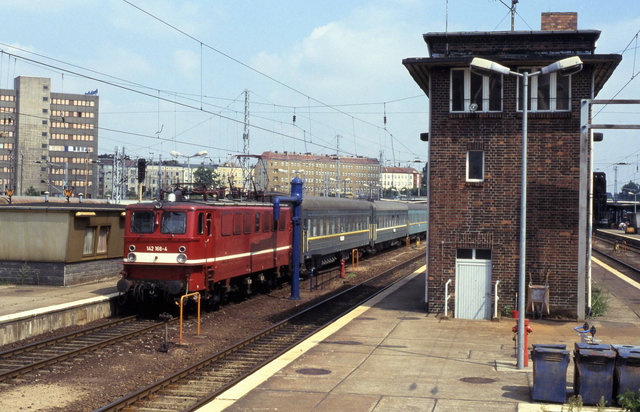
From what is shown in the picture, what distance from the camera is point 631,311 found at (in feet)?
77.1

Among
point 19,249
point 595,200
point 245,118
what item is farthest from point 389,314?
point 245,118

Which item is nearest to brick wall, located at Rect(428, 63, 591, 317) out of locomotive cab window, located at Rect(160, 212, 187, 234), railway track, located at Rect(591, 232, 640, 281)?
locomotive cab window, located at Rect(160, 212, 187, 234)

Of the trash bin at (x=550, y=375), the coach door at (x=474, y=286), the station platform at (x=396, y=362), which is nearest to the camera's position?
the trash bin at (x=550, y=375)

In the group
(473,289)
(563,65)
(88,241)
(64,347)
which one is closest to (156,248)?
(64,347)

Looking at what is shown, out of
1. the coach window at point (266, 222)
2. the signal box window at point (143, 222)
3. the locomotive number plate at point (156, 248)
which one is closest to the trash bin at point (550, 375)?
the locomotive number plate at point (156, 248)

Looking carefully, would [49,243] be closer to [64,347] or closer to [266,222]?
[266,222]

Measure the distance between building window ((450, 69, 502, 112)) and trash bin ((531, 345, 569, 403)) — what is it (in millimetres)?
10676

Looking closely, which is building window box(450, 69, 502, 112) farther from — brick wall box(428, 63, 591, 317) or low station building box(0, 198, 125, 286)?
low station building box(0, 198, 125, 286)

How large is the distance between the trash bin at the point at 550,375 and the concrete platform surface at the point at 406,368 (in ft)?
0.56

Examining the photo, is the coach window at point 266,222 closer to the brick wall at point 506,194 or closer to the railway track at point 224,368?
the railway track at point 224,368

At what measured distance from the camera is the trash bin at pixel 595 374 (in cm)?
1150

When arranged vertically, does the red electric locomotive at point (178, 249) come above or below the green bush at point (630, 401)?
above

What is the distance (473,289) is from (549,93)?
5.95m

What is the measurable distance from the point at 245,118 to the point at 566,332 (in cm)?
3505
